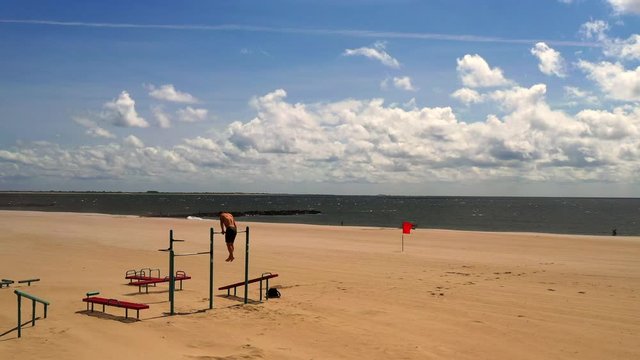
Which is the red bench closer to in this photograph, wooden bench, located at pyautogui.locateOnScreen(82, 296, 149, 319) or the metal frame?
wooden bench, located at pyautogui.locateOnScreen(82, 296, 149, 319)

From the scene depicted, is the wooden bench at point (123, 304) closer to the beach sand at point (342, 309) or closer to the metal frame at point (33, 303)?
the beach sand at point (342, 309)

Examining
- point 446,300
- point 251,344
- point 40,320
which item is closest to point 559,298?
point 446,300

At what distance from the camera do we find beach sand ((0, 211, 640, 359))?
33.4 feet

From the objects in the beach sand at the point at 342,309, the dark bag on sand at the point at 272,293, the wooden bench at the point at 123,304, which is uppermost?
the wooden bench at the point at 123,304

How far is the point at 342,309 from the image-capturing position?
1345cm

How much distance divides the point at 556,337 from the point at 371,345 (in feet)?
12.9

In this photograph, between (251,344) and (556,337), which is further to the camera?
(556,337)

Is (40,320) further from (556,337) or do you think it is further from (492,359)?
(556,337)

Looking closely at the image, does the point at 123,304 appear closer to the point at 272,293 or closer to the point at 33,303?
→ the point at 33,303

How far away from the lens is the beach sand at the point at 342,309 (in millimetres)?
10188

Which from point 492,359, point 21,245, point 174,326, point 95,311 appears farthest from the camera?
point 21,245

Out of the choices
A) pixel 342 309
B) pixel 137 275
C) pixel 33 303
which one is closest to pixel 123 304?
pixel 33 303

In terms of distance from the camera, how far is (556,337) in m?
11.4

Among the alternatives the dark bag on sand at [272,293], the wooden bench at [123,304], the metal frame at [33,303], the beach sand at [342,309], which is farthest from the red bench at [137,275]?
the metal frame at [33,303]
